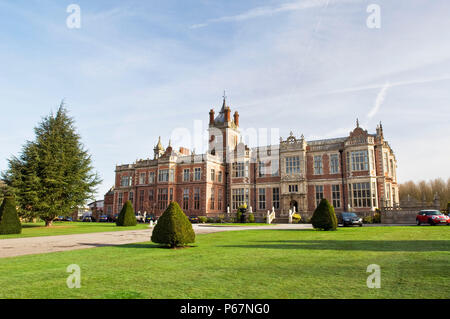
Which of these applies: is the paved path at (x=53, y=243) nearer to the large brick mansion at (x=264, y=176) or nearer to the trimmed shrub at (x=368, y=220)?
the trimmed shrub at (x=368, y=220)

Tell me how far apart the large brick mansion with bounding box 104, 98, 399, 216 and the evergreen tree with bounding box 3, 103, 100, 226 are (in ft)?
51.6

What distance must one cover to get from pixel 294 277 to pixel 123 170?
176 feet

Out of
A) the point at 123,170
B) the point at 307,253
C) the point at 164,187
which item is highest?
the point at 123,170

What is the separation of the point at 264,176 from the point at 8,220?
3234cm

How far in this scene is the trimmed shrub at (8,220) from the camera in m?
22.4

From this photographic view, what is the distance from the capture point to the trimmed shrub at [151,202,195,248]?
12.5 meters

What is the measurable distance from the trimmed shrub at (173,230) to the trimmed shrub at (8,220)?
1651 cm

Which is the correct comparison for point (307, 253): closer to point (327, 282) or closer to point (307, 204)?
point (327, 282)

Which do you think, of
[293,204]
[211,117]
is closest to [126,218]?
[293,204]

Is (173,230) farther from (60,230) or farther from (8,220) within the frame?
(60,230)

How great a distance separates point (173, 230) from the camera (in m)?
12.5
